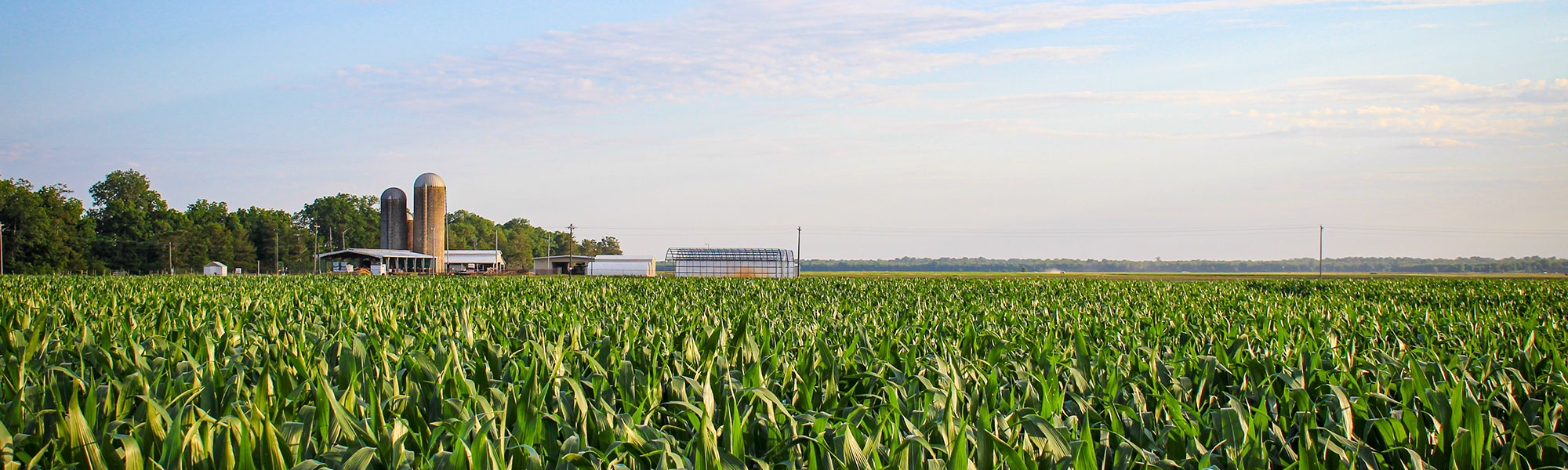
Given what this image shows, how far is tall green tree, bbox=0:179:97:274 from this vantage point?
77.8 meters

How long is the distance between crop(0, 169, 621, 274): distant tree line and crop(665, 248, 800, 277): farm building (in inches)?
1651

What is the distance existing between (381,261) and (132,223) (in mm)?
48752

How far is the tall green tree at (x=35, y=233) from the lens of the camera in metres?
77.8

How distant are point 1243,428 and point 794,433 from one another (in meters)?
1.57

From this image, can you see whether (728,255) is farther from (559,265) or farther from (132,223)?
(132,223)

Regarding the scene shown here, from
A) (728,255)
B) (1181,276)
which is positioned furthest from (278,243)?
(1181,276)

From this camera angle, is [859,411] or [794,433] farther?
[859,411]

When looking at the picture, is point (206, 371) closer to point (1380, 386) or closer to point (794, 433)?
point (794, 433)

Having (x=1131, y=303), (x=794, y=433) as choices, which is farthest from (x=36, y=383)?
(x=1131, y=303)

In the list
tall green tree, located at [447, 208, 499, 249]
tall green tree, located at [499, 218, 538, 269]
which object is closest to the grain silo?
tall green tree, located at [447, 208, 499, 249]

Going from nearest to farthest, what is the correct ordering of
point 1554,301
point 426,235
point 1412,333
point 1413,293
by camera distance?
point 1412,333
point 1554,301
point 1413,293
point 426,235

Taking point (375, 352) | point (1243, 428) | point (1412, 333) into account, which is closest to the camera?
point (1243, 428)

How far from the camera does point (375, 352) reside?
206 inches

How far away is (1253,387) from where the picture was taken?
13.3 feet
